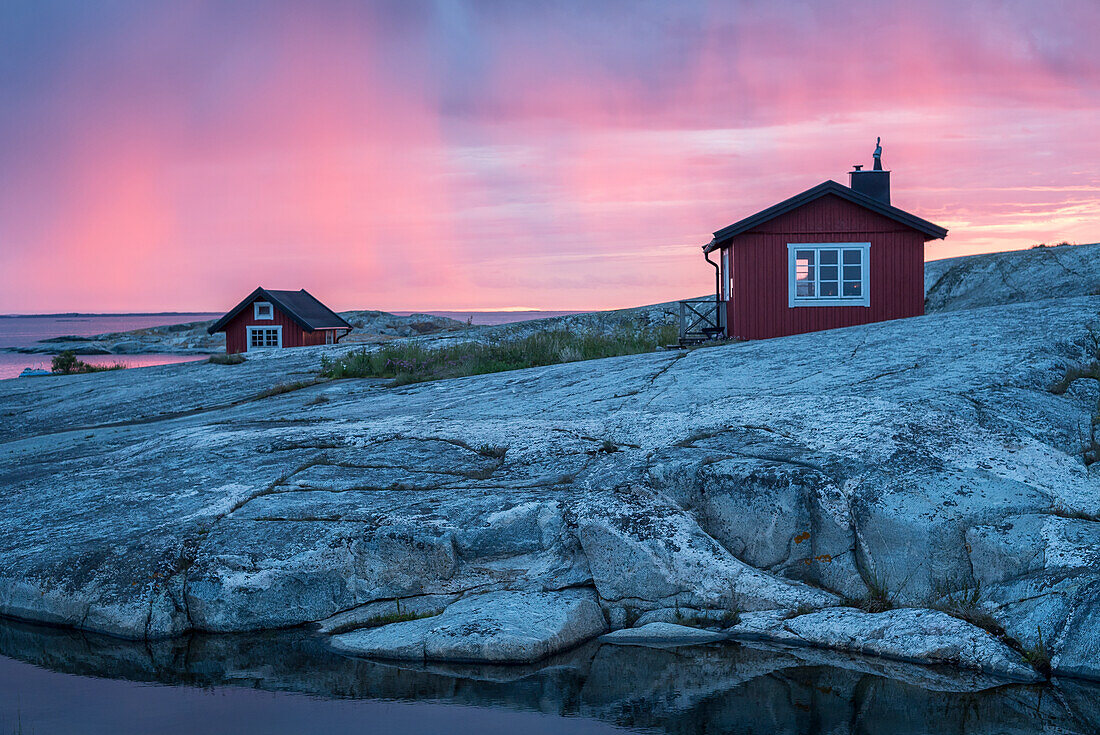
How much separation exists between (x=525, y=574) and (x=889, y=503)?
9.88ft

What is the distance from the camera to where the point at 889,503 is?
23.5 feet

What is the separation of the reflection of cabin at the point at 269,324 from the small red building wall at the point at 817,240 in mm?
21383

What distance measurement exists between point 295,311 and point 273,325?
115 centimetres

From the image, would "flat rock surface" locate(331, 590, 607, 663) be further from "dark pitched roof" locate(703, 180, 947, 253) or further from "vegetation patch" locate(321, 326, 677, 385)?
"dark pitched roof" locate(703, 180, 947, 253)

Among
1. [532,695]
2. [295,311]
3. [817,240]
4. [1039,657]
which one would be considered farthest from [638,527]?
[295,311]

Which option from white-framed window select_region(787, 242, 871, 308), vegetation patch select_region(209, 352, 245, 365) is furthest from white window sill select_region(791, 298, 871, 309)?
vegetation patch select_region(209, 352, 245, 365)

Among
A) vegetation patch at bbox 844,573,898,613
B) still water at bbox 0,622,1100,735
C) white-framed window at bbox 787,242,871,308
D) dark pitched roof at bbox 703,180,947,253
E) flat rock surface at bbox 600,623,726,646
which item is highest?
dark pitched roof at bbox 703,180,947,253

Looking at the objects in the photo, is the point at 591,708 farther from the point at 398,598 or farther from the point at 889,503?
the point at 889,503

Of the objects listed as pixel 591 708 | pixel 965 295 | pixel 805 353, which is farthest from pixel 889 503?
pixel 965 295

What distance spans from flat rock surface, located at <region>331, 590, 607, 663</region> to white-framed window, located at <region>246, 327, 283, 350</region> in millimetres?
31925

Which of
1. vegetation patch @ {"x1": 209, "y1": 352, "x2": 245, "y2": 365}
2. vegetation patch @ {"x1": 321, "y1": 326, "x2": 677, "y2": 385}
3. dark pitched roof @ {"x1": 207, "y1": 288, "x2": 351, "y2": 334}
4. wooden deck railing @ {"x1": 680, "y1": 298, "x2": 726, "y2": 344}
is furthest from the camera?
dark pitched roof @ {"x1": 207, "y1": 288, "x2": 351, "y2": 334}

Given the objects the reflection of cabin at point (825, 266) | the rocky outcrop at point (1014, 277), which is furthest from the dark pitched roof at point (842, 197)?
the rocky outcrop at point (1014, 277)

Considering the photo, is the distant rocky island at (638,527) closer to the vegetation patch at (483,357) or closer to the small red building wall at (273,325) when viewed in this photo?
the vegetation patch at (483,357)

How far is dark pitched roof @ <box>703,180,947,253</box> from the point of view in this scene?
20188 mm
